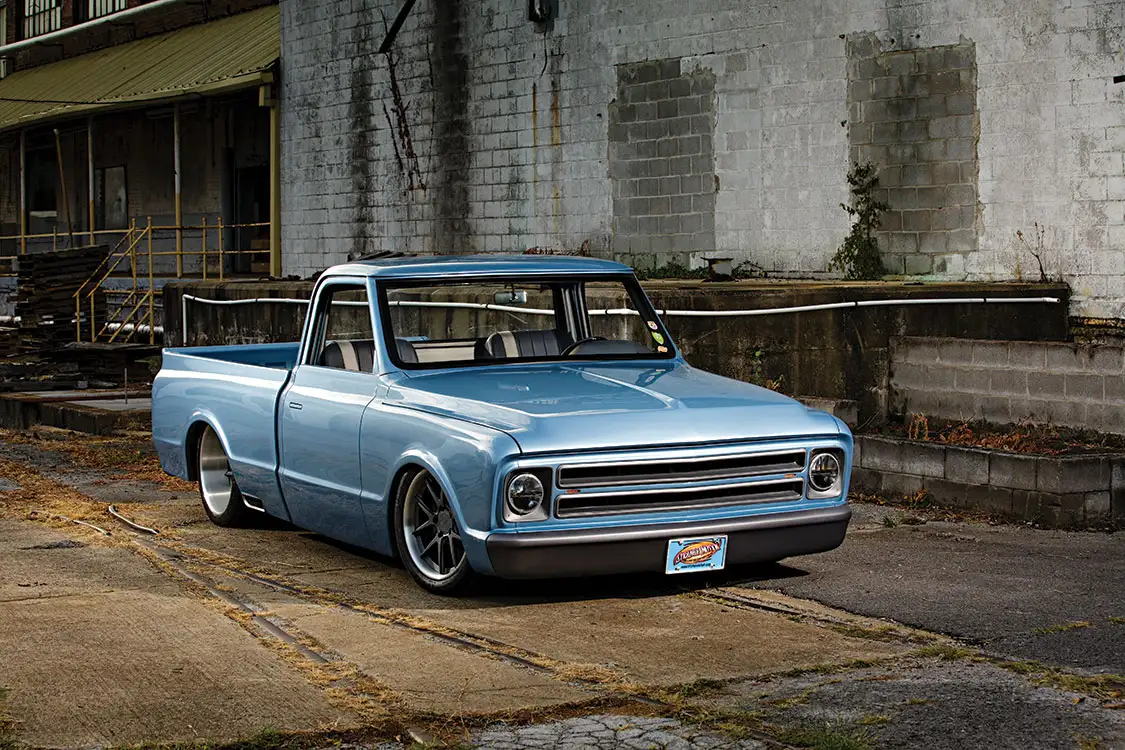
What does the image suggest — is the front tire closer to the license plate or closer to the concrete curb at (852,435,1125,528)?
the license plate

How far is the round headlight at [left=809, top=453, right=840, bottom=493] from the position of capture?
7.73 m

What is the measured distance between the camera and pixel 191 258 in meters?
33.4

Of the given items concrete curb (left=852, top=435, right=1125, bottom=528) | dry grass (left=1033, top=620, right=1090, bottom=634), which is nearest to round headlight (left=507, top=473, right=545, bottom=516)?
dry grass (left=1033, top=620, right=1090, bottom=634)

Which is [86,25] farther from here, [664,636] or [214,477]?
[664,636]

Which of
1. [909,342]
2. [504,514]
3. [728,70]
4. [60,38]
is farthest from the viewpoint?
[60,38]

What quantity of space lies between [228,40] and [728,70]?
14.3 metres

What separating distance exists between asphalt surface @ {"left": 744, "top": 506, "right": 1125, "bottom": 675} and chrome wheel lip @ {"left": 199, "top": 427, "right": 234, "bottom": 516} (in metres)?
3.68

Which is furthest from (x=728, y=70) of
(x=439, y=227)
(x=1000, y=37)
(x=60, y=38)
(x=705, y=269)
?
(x=60, y=38)

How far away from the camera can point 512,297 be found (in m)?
9.10

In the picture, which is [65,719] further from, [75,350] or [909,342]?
[75,350]

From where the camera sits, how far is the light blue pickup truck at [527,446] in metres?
7.23

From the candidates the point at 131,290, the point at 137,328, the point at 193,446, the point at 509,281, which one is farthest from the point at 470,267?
the point at 131,290

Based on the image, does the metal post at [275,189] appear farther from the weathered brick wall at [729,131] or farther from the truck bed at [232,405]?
the truck bed at [232,405]

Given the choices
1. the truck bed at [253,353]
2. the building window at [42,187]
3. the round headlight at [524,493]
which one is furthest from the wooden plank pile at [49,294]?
the round headlight at [524,493]
